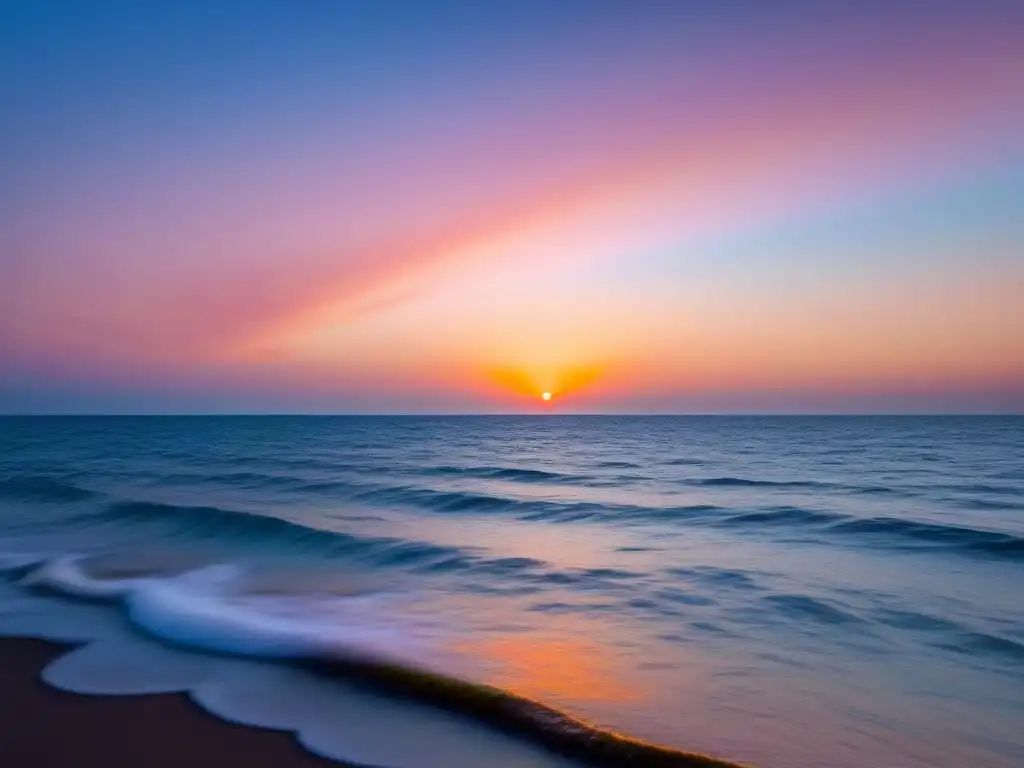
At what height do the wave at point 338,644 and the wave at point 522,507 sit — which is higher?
the wave at point 338,644

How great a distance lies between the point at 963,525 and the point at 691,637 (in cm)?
1306

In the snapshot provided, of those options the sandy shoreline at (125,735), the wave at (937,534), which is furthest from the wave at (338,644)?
the wave at (937,534)

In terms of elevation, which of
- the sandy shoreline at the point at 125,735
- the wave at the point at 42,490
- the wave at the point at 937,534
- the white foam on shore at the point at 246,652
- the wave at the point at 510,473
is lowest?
the wave at the point at 42,490

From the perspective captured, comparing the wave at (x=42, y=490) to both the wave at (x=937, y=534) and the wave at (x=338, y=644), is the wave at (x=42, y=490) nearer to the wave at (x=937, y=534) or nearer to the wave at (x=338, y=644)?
the wave at (x=338, y=644)

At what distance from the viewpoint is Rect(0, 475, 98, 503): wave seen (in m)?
28.9

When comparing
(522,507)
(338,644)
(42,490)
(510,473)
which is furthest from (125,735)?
(510,473)

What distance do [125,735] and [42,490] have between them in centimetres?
2968

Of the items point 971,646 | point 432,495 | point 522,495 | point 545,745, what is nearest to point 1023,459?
point 522,495

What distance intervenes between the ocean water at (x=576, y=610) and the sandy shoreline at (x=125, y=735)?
29 cm

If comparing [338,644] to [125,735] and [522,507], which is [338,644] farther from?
Answer: [522,507]

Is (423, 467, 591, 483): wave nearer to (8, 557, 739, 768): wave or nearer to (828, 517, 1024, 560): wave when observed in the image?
(828, 517, 1024, 560): wave

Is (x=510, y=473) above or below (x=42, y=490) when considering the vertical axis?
above

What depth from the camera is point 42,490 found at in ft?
104

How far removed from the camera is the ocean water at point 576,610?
24.2ft
